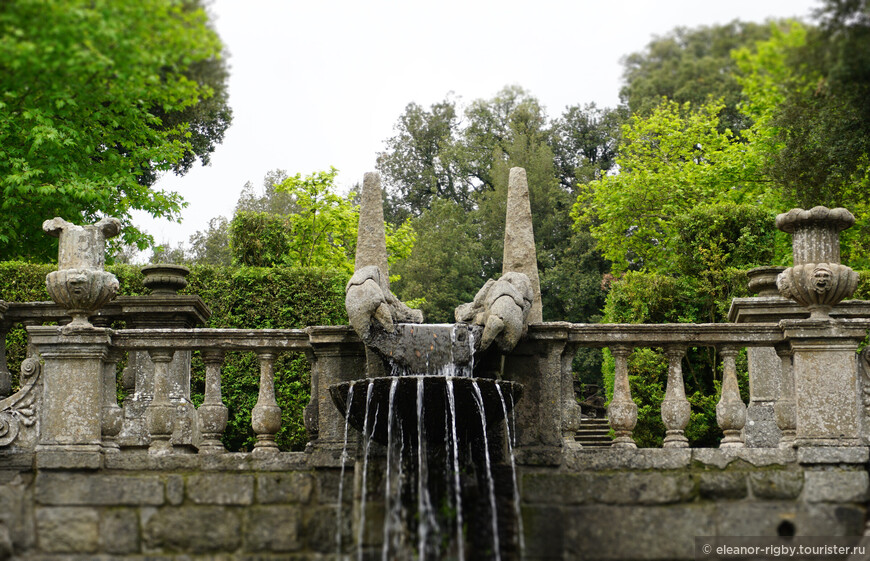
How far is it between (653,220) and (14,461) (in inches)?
484

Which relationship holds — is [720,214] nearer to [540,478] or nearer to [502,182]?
[540,478]

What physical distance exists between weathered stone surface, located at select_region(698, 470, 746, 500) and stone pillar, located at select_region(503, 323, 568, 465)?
97cm

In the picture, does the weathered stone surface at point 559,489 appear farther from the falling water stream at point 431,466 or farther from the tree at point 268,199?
the tree at point 268,199

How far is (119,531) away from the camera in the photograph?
606 cm

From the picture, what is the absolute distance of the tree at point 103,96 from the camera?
5.34 metres

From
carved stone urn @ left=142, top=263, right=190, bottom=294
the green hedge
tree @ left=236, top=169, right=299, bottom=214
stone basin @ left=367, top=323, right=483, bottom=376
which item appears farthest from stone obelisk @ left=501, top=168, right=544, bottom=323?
tree @ left=236, top=169, right=299, bottom=214

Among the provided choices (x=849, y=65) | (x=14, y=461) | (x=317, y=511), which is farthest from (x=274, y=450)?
(x=849, y=65)

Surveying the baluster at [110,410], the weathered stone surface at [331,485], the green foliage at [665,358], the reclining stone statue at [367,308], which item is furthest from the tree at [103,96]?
the green foliage at [665,358]

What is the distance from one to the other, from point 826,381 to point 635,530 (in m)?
1.66

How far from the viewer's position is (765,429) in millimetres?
8820

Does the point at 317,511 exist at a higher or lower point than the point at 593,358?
lower

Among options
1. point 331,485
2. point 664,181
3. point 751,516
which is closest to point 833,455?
point 751,516

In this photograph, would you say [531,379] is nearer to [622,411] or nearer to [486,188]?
[622,411]

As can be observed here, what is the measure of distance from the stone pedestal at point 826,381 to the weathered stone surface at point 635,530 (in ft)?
3.02
